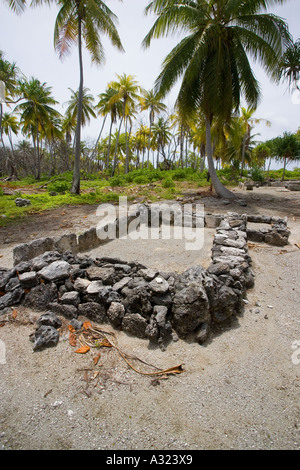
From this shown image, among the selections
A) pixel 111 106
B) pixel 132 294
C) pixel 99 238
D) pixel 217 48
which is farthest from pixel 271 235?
pixel 111 106

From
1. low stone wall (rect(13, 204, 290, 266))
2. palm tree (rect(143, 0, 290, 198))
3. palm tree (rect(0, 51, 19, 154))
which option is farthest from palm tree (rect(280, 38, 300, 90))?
palm tree (rect(0, 51, 19, 154))

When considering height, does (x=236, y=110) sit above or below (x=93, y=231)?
above

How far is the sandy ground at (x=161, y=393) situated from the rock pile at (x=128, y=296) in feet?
0.56

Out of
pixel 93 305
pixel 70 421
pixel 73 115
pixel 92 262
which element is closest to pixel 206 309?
pixel 93 305

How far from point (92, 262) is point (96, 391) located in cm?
210

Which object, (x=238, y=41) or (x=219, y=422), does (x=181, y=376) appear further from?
(x=238, y=41)

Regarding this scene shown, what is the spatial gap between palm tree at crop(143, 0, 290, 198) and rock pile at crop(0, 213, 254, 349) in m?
10.4

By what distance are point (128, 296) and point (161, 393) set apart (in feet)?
3.91

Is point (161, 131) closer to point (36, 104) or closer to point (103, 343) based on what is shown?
point (36, 104)

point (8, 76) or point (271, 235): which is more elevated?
point (8, 76)

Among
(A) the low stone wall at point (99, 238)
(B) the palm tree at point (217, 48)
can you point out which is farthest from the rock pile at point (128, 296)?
(B) the palm tree at point (217, 48)

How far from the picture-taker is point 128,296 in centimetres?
309

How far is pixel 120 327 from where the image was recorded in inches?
118

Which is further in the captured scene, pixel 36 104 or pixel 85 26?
pixel 36 104
